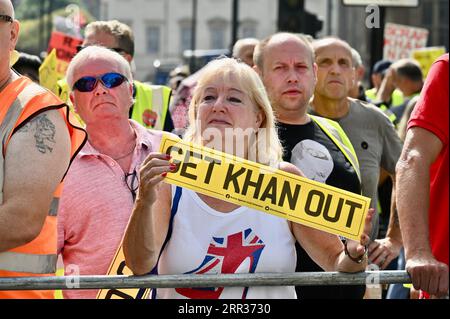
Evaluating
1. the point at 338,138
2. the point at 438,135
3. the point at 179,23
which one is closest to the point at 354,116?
the point at 338,138

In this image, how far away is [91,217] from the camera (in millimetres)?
4816

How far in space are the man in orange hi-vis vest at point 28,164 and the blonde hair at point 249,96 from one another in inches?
21.4

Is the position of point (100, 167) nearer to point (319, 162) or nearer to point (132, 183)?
point (132, 183)

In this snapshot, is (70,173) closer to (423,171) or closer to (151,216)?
(151,216)

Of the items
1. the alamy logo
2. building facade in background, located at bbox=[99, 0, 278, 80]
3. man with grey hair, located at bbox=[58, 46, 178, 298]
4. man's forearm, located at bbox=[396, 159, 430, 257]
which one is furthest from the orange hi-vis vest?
building facade in background, located at bbox=[99, 0, 278, 80]

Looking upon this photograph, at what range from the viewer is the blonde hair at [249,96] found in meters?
4.24

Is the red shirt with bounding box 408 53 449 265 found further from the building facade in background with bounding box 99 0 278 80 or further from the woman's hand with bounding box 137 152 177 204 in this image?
the building facade in background with bounding box 99 0 278 80

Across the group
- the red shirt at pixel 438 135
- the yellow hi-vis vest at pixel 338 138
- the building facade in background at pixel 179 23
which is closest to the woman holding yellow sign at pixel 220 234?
the red shirt at pixel 438 135

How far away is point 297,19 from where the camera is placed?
1280 cm

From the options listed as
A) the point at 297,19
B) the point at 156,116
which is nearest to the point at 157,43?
the point at 297,19

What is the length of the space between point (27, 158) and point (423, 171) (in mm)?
1339

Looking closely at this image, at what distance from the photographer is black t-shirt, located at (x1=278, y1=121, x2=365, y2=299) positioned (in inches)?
205

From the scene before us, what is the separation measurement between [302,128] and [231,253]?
4.90 feet

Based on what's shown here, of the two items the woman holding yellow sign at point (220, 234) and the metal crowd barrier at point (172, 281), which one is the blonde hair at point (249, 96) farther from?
the metal crowd barrier at point (172, 281)
